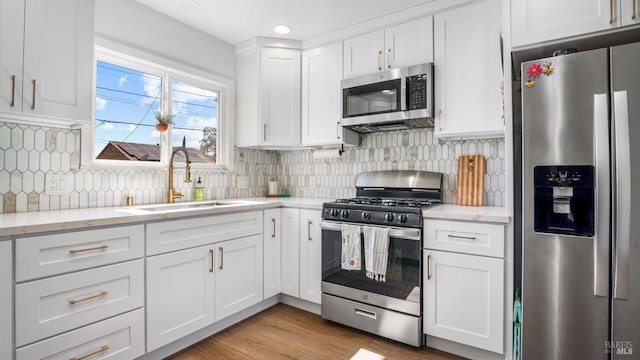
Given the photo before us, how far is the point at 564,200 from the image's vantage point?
1.50m

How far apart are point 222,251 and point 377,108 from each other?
163 cm

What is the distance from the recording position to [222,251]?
2.31 meters

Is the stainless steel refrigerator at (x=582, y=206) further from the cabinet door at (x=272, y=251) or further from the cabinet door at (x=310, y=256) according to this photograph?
the cabinet door at (x=272, y=251)

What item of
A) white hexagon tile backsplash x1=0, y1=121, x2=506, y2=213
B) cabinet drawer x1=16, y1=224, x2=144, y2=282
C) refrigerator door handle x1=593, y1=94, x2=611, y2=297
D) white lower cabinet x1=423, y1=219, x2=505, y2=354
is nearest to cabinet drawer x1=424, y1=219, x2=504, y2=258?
white lower cabinet x1=423, y1=219, x2=505, y2=354

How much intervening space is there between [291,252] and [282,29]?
1.97 metres

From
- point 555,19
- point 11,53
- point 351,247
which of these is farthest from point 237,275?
point 555,19

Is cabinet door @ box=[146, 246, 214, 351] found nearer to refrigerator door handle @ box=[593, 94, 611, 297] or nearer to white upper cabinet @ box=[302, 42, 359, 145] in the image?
white upper cabinet @ box=[302, 42, 359, 145]

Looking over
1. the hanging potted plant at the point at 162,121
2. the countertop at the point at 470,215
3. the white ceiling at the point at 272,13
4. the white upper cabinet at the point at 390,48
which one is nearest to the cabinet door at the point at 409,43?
the white upper cabinet at the point at 390,48

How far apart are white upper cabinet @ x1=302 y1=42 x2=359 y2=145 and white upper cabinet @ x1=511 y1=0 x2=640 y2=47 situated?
4.60ft

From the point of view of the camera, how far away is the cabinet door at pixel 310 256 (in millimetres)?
Answer: 2615

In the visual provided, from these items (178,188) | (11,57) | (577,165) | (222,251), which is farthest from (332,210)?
(11,57)

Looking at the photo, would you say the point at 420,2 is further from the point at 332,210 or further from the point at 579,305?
the point at 579,305

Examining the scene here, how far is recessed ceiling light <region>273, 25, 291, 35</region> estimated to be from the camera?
2.77 meters

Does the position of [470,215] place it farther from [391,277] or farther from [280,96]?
[280,96]
